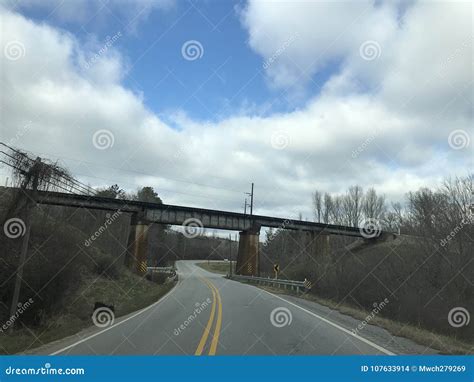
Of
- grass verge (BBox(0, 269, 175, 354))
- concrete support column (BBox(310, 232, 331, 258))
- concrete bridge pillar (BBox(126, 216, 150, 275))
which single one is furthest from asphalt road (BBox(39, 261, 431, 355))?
concrete support column (BBox(310, 232, 331, 258))

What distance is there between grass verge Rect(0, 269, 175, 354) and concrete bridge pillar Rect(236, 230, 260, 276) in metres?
24.7

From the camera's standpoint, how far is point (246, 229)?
65875 mm

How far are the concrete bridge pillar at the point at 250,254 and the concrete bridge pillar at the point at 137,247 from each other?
1744cm

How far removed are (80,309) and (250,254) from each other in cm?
4479

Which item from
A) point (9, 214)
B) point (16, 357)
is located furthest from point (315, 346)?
point (9, 214)

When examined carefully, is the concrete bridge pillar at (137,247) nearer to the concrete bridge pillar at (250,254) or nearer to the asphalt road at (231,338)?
the concrete bridge pillar at (250,254)

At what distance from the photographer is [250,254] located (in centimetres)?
6488

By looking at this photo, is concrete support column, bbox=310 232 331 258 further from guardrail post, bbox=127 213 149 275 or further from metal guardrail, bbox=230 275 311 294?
guardrail post, bbox=127 213 149 275

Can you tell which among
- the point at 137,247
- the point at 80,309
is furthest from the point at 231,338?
the point at 137,247

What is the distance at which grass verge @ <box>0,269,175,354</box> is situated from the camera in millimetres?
11898

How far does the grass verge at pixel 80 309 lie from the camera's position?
1190cm

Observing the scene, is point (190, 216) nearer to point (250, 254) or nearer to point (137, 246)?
point (137, 246)

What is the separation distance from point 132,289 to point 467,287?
25.1 m

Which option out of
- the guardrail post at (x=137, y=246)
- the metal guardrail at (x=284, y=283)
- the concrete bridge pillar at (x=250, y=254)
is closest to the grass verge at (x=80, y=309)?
the guardrail post at (x=137, y=246)
